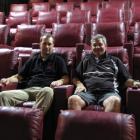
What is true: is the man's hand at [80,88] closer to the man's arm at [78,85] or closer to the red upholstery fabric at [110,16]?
the man's arm at [78,85]

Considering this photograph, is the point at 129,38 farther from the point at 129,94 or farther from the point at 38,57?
the point at 129,94

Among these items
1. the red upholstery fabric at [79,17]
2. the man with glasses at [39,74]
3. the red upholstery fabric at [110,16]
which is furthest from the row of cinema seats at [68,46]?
the red upholstery fabric at [79,17]

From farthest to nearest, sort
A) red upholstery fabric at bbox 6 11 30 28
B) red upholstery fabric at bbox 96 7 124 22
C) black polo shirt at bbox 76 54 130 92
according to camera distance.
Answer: red upholstery fabric at bbox 6 11 30 28
red upholstery fabric at bbox 96 7 124 22
black polo shirt at bbox 76 54 130 92

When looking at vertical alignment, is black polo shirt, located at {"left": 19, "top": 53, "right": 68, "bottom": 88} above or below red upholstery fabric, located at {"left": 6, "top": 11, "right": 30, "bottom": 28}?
below

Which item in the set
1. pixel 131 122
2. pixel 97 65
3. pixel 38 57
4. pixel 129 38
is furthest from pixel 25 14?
pixel 131 122

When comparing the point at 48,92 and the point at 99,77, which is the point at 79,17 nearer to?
the point at 99,77

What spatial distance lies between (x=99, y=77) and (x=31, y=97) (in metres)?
0.51

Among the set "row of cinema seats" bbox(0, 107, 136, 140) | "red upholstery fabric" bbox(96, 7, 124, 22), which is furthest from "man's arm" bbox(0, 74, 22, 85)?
"red upholstery fabric" bbox(96, 7, 124, 22)

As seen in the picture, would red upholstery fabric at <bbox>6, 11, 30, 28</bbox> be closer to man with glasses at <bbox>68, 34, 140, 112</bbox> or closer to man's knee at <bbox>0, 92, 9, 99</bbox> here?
man with glasses at <bbox>68, 34, 140, 112</bbox>

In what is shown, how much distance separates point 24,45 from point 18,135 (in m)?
1.86

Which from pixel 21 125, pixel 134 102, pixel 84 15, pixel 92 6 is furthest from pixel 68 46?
pixel 92 6

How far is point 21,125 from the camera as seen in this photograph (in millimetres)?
1690

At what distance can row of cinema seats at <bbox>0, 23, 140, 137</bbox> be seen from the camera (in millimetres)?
2193

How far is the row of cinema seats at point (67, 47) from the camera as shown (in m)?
2.19
